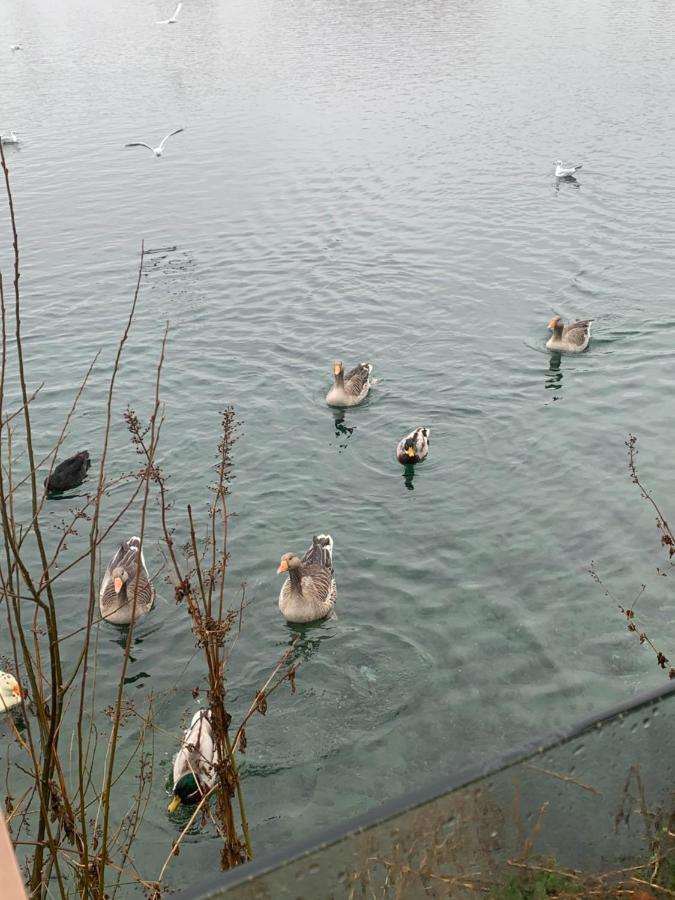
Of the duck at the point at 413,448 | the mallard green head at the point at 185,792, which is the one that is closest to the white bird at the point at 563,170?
the duck at the point at 413,448

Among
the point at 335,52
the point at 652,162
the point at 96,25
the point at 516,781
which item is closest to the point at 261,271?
the point at 652,162

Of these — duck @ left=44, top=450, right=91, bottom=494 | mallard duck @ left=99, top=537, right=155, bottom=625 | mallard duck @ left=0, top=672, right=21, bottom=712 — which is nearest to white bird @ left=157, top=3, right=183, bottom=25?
duck @ left=44, top=450, right=91, bottom=494

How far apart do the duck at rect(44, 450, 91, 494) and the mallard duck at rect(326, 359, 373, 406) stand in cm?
396

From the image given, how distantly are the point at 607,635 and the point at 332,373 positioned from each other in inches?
308

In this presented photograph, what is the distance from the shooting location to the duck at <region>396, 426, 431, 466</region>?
1375 cm

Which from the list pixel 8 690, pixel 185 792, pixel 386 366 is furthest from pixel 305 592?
pixel 386 366

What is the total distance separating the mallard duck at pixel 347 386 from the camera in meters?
15.5

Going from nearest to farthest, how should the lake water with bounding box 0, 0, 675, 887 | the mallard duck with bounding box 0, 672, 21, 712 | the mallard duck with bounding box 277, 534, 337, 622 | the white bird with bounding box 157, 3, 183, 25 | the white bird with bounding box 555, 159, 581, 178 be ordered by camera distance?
the lake water with bounding box 0, 0, 675, 887, the mallard duck with bounding box 0, 672, 21, 712, the mallard duck with bounding box 277, 534, 337, 622, the white bird with bounding box 555, 159, 581, 178, the white bird with bounding box 157, 3, 183, 25

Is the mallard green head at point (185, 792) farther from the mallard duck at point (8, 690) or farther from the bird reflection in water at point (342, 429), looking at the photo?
the bird reflection in water at point (342, 429)

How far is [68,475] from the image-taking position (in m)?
13.6

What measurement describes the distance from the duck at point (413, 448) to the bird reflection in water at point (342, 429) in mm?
1176

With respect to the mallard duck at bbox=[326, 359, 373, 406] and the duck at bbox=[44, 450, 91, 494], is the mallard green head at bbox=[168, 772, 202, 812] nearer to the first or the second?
the duck at bbox=[44, 450, 91, 494]

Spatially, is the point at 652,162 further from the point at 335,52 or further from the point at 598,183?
the point at 335,52

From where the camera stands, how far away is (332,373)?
17.0 metres
